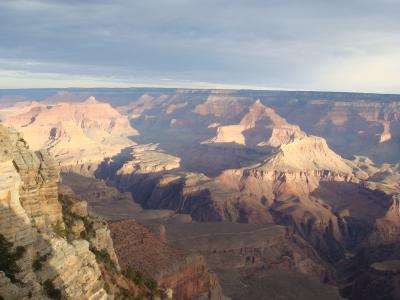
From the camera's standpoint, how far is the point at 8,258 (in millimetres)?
20172

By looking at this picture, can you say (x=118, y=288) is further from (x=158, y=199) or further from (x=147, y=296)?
(x=158, y=199)

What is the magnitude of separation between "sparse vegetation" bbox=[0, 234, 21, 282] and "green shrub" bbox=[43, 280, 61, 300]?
1578 millimetres

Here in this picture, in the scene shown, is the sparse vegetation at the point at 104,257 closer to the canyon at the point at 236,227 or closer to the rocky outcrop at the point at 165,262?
the canyon at the point at 236,227

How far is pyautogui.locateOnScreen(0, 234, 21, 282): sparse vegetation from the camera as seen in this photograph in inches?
777

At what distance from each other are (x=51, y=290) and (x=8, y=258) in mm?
2267

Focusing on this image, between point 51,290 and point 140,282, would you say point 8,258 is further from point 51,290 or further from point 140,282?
point 140,282

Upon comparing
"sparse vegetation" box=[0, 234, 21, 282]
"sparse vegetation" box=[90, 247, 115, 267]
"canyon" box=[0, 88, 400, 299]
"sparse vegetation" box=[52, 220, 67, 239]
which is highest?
"sparse vegetation" box=[0, 234, 21, 282]

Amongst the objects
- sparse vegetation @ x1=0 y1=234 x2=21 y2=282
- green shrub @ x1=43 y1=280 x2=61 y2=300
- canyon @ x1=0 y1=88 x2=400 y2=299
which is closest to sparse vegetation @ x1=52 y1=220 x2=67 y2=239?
canyon @ x1=0 y1=88 x2=400 y2=299

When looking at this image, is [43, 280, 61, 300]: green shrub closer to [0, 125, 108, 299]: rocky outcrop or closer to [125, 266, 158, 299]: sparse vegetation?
[0, 125, 108, 299]: rocky outcrop

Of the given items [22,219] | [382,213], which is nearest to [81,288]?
[22,219]

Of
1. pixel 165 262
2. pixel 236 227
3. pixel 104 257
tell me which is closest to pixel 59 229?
pixel 104 257

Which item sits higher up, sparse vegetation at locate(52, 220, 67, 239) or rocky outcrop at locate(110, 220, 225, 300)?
sparse vegetation at locate(52, 220, 67, 239)

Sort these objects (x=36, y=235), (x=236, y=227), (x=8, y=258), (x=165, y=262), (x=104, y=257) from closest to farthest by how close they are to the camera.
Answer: (x=8, y=258) → (x=36, y=235) → (x=104, y=257) → (x=165, y=262) → (x=236, y=227)

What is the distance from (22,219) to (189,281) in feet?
158
